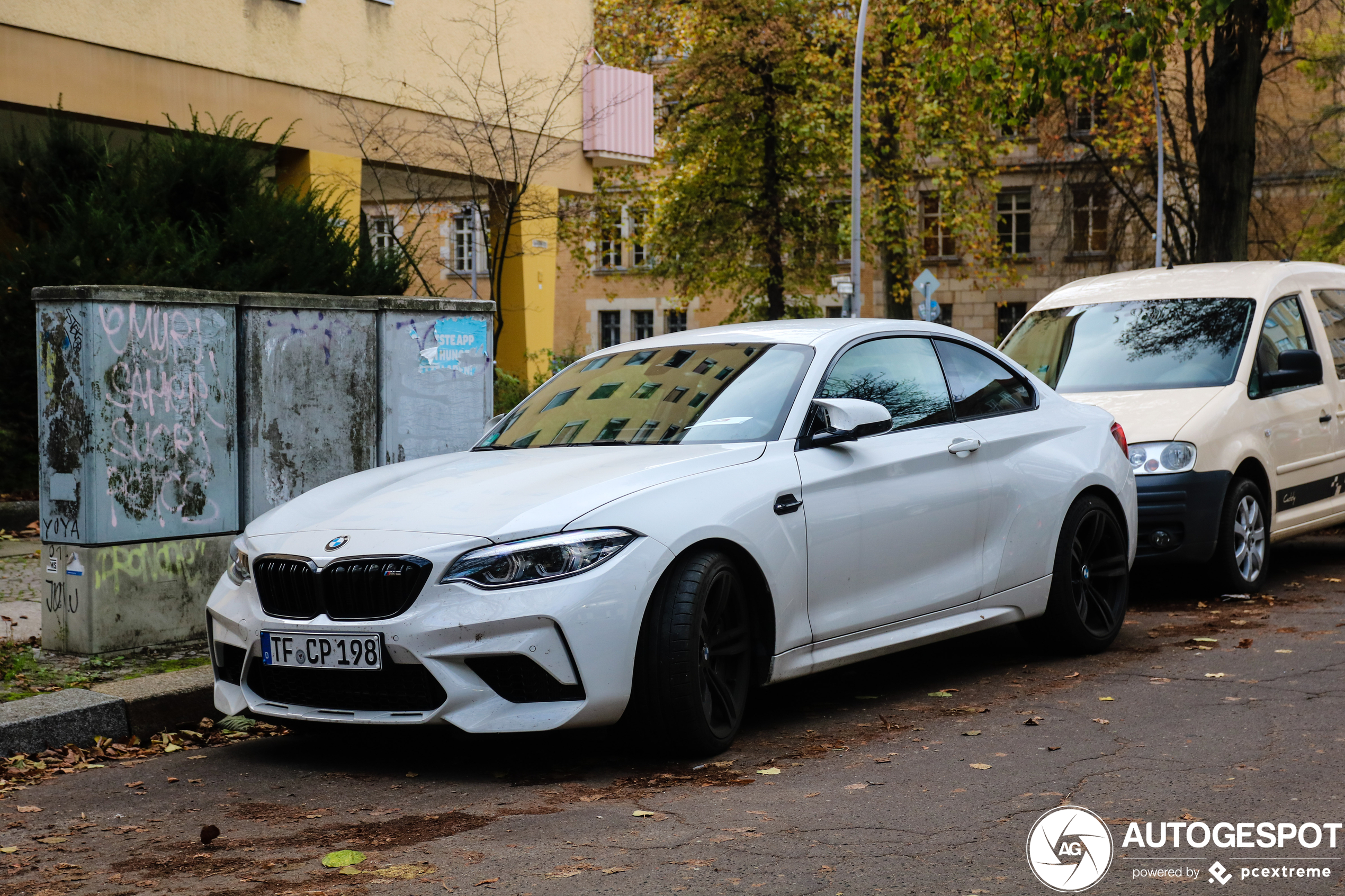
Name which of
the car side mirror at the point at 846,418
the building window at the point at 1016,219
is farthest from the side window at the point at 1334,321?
the building window at the point at 1016,219

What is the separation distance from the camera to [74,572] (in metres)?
6.79

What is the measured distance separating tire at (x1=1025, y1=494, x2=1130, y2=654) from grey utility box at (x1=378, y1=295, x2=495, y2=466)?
3.15m

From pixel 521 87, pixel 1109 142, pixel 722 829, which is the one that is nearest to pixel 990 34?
pixel 521 87

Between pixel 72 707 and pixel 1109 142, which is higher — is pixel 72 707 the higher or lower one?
the lower one

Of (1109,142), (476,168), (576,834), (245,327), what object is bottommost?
(576,834)

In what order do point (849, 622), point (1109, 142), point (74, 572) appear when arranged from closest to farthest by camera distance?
point (849, 622) < point (74, 572) < point (1109, 142)

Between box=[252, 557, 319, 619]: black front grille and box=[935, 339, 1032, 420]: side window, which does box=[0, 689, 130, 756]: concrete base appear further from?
box=[935, 339, 1032, 420]: side window

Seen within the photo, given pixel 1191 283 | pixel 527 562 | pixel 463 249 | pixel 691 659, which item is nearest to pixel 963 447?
pixel 691 659

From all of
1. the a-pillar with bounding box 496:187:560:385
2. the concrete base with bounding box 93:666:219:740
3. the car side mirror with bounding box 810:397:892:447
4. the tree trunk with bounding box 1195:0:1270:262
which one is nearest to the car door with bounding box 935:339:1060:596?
the car side mirror with bounding box 810:397:892:447

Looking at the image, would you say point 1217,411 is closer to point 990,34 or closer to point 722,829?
point 722,829

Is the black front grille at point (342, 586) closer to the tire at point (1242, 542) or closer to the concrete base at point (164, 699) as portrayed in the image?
the concrete base at point (164, 699)

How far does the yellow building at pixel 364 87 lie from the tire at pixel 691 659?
8.95 meters

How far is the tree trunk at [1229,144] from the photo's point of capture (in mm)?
16141

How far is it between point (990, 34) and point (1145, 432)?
9578 millimetres
